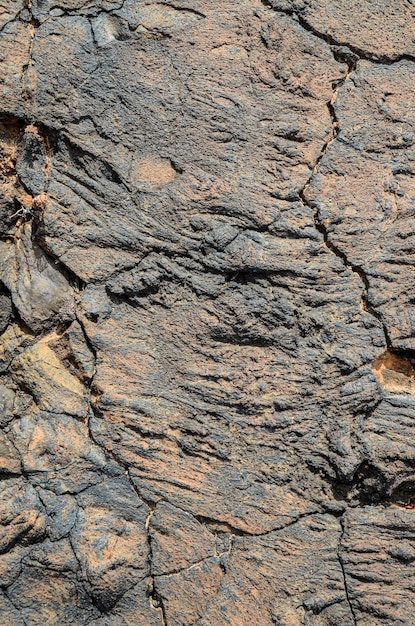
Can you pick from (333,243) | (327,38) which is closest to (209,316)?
(333,243)

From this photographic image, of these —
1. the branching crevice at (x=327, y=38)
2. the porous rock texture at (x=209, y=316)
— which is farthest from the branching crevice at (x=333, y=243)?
the branching crevice at (x=327, y=38)

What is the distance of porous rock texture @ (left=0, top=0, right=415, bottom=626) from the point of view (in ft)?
6.09

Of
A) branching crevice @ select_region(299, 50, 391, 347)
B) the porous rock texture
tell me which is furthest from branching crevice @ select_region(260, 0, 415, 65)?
branching crevice @ select_region(299, 50, 391, 347)

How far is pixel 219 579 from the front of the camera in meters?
1.86

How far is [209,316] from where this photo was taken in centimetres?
191

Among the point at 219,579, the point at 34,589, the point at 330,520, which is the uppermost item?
the point at 330,520

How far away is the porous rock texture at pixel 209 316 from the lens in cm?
186

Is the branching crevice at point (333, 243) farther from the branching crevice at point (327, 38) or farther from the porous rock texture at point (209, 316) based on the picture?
the branching crevice at point (327, 38)

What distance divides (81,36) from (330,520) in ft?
5.16

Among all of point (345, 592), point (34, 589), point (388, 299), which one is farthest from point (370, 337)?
point (34, 589)

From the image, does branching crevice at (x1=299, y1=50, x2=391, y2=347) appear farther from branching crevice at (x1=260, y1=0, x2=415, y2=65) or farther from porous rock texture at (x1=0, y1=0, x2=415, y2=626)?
branching crevice at (x1=260, y1=0, x2=415, y2=65)

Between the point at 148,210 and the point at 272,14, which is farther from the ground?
the point at 272,14

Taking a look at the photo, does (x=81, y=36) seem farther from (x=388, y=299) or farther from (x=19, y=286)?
(x=388, y=299)

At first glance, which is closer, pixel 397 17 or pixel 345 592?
pixel 345 592
